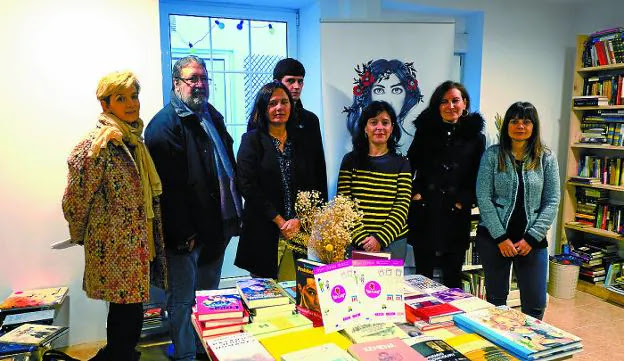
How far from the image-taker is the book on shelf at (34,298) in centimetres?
226

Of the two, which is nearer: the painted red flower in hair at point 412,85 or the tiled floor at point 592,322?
the tiled floor at point 592,322

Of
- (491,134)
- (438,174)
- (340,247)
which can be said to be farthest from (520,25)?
(340,247)

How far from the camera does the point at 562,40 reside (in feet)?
12.6

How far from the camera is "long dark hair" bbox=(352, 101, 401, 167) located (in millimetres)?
2229

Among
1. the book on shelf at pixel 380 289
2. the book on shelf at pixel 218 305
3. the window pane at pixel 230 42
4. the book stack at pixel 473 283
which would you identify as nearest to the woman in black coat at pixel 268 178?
the book on shelf at pixel 218 305

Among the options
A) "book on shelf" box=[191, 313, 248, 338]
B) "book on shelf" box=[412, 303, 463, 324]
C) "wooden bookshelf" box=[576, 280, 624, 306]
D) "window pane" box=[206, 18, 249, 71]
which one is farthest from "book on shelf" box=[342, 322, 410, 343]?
"wooden bookshelf" box=[576, 280, 624, 306]

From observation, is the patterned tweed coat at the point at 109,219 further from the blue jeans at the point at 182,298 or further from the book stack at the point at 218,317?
the book stack at the point at 218,317

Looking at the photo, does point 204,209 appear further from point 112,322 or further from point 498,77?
point 498,77

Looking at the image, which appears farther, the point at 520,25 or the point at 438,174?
the point at 520,25

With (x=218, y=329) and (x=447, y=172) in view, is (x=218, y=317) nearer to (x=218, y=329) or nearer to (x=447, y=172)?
(x=218, y=329)

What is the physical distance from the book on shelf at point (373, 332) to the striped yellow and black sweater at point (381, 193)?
72 centimetres

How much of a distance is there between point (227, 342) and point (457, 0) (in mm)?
3134

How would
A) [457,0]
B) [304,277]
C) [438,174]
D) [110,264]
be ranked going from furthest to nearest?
[457,0] → [438,174] → [110,264] → [304,277]

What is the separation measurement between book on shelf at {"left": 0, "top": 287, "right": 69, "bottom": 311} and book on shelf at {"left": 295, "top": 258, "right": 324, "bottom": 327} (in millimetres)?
1529
